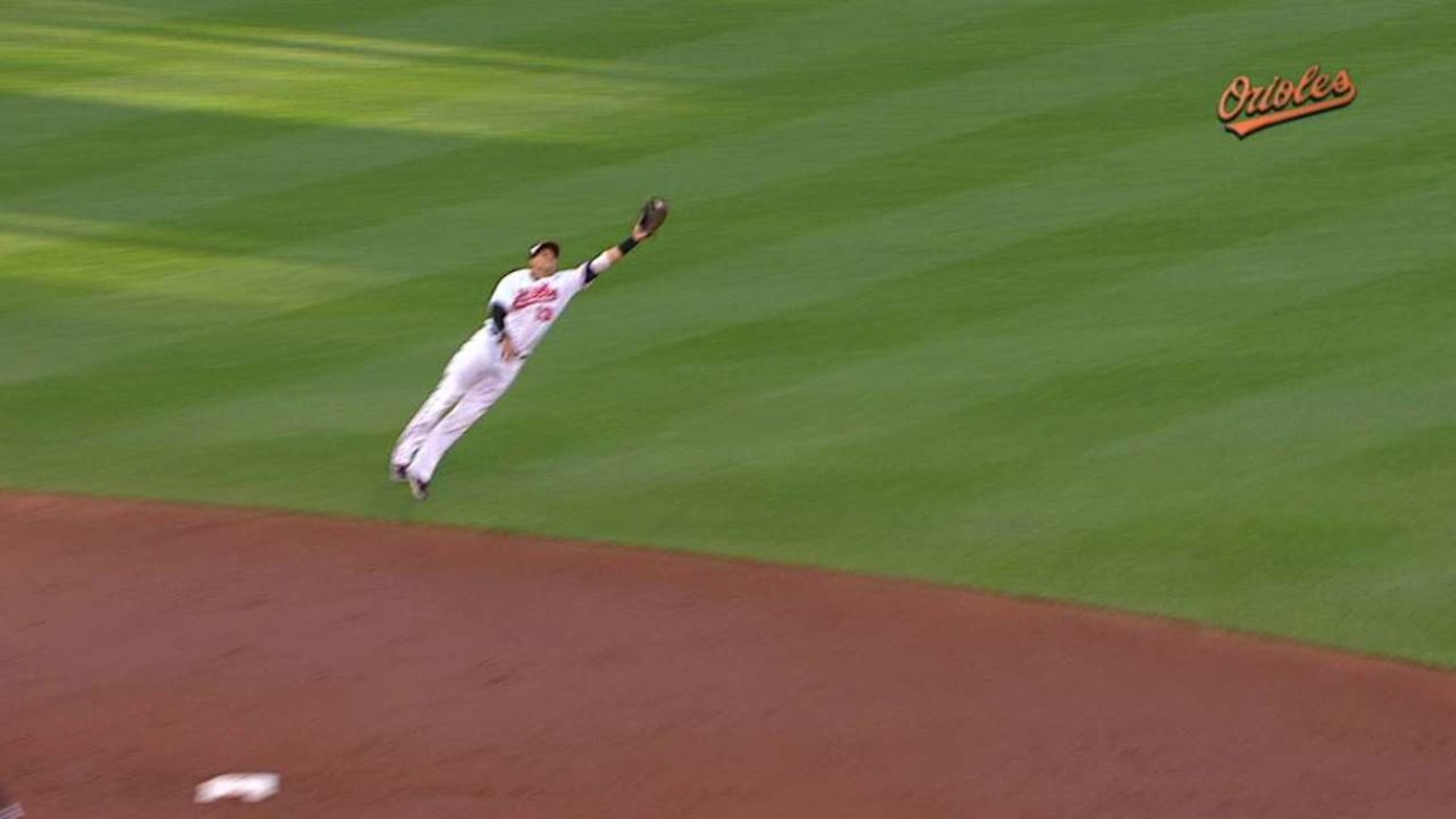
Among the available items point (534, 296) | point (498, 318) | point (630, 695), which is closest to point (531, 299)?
point (534, 296)

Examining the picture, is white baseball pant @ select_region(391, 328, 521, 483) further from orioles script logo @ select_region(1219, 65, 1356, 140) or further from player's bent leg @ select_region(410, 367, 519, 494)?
orioles script logo @ select_region(1219, 65, 1356, 140)

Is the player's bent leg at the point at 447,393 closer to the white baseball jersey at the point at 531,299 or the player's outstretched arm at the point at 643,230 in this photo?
the white baseball jersey at the point at 531,299

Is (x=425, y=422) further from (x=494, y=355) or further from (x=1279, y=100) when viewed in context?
(x=1279, y=100)

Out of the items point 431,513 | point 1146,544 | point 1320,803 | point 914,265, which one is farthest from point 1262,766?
point 914,265

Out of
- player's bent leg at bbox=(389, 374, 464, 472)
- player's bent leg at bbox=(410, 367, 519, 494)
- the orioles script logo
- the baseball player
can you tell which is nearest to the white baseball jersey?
the baseball player

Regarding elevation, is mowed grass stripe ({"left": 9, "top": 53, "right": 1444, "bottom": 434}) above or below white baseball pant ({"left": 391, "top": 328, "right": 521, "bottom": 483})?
above

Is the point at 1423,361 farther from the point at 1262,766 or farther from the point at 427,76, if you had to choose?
the point at 427,76
